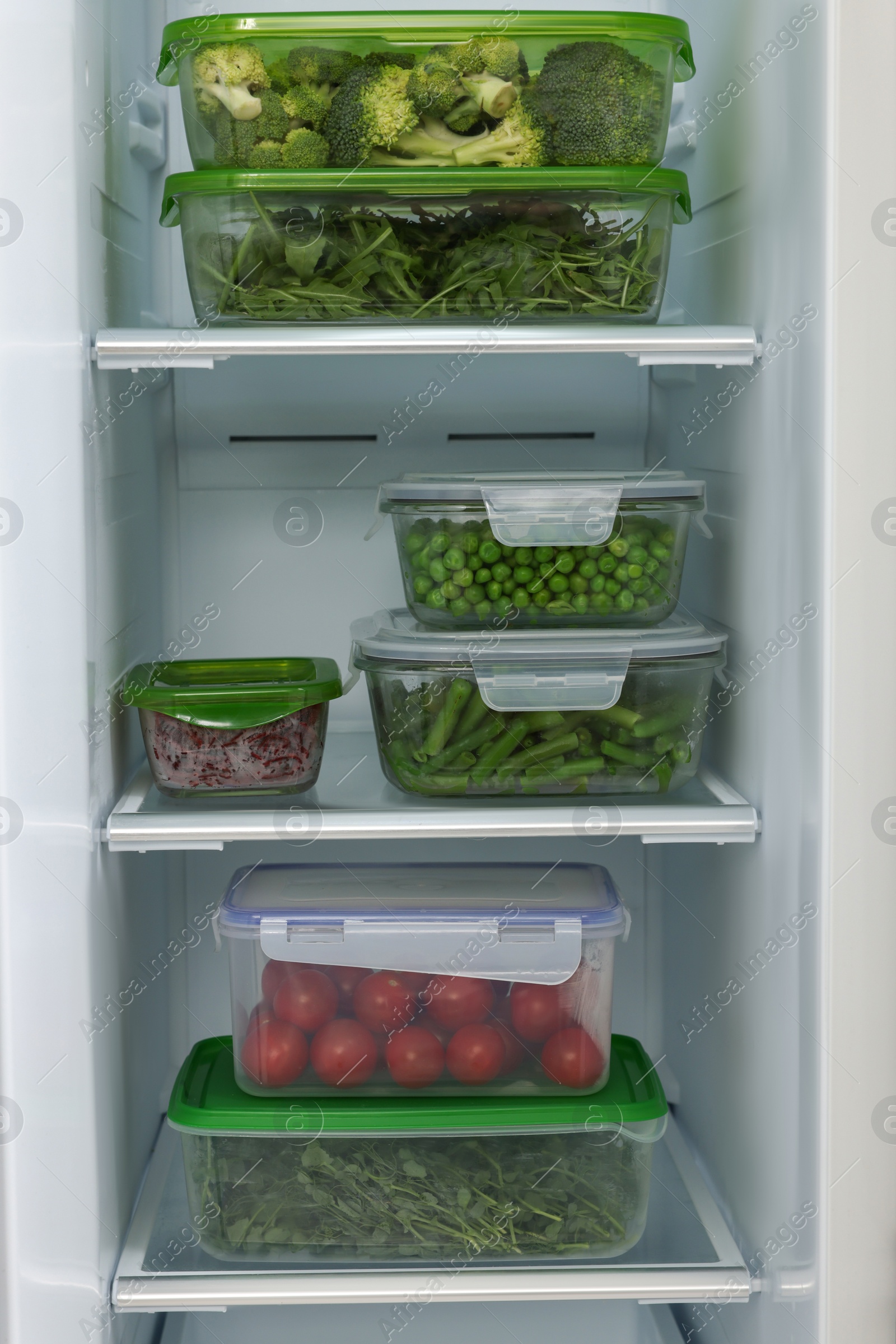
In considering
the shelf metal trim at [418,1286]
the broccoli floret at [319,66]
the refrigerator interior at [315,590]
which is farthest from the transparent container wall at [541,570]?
the shelf metal trim at [418,1286]

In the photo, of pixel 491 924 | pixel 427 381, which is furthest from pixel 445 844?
pixel 427 381

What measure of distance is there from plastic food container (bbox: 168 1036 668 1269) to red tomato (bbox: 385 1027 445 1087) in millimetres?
36

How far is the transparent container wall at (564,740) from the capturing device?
3.91ft

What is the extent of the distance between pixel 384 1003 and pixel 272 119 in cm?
90

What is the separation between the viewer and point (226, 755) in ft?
3.96

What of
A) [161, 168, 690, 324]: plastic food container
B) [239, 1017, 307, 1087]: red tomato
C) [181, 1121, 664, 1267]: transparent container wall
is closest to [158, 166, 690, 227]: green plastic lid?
[161, 168, 690, 324]: plastic food container

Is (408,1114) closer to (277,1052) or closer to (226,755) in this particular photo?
(277,1052)

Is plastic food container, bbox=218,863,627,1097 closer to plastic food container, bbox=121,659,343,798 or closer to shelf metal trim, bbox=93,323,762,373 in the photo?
plastic food container, bbox=121,659,343,798

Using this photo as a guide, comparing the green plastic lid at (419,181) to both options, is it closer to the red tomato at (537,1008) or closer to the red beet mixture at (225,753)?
the red beet mixture at (225,753)

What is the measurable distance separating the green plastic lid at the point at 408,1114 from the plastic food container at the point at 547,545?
0.51m

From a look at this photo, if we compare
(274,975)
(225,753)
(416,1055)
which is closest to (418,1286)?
(416,1055)

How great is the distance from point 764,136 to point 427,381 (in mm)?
543

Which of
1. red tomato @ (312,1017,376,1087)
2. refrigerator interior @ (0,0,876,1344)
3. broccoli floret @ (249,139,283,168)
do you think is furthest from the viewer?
red tomato @ (312,1017,376,1087)

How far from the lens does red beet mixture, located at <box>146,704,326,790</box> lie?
3.94 ft
